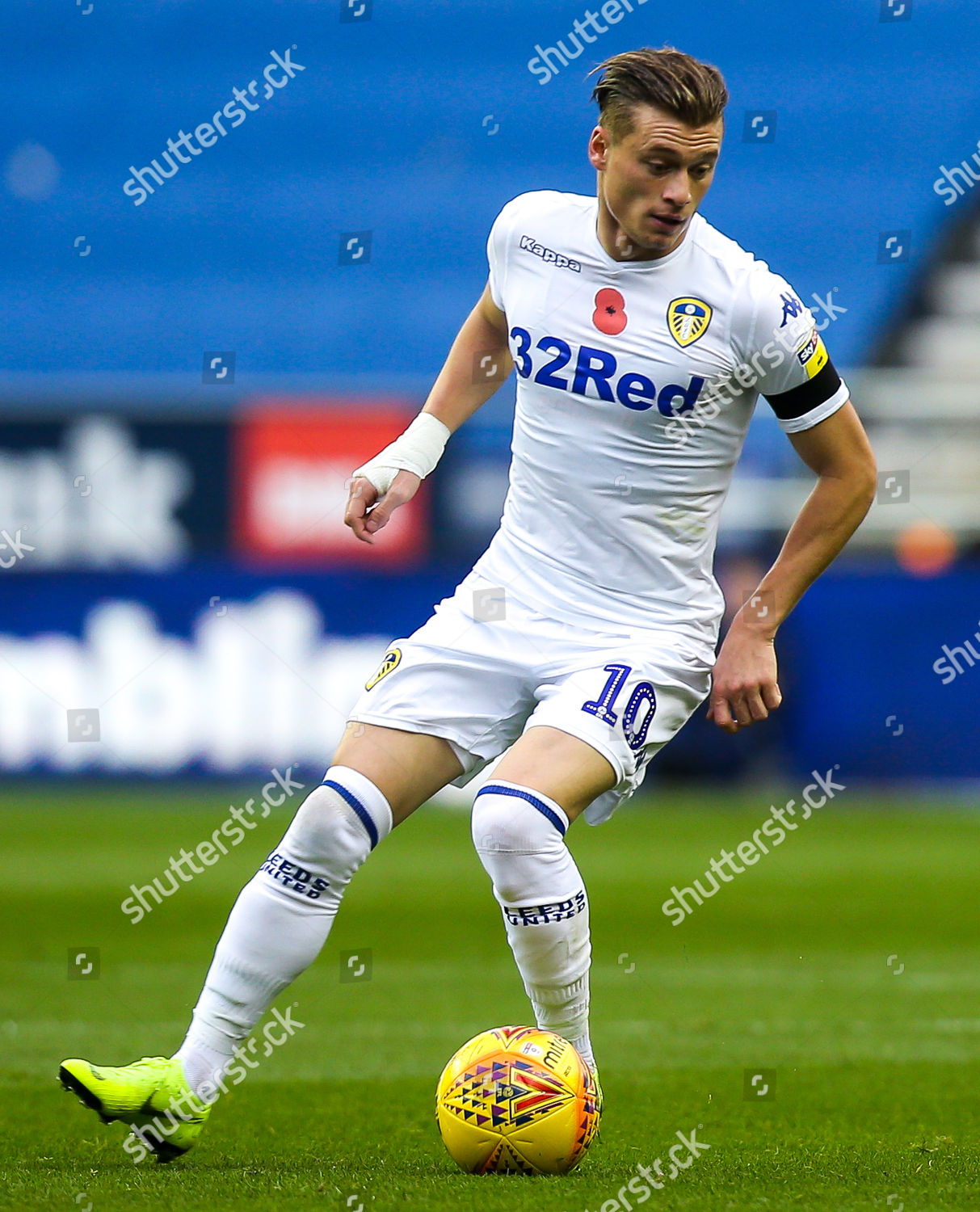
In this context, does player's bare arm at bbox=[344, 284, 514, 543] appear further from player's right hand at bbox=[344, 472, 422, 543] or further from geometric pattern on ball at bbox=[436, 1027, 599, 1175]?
geometric pattern on ball at bbox=[436, 1027, 599, 1175]

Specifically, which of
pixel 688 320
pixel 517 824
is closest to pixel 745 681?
pixel 517 824

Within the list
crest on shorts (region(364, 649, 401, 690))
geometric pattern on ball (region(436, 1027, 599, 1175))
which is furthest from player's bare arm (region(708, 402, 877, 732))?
geometric pattern on ball (region(436, 1027, 599, 1175))

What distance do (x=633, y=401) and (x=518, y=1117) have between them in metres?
1.46

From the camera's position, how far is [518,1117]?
3490 millimetres

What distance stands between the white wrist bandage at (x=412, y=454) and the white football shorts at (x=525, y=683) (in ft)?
1.16

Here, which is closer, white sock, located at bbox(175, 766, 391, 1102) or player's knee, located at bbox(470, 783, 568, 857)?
player's knee, located at bbox(470, 783, 568, 857)

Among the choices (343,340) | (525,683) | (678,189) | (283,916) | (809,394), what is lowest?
(343,340)

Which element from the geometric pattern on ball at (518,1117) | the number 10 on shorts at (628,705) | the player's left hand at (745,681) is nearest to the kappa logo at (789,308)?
the player's left hand at (745,681)

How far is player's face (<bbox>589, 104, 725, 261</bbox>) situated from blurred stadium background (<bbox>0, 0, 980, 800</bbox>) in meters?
8.49

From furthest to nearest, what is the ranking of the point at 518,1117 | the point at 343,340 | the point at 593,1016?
the point at 343,340, the point at 593,1016, the point at 518,1117

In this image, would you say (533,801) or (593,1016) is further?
(593,1016)

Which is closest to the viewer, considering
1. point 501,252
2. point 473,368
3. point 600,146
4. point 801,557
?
point 600,146

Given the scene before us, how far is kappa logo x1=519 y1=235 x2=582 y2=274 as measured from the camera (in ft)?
12.7

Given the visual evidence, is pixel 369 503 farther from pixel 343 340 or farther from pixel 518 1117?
pixel 343 340
